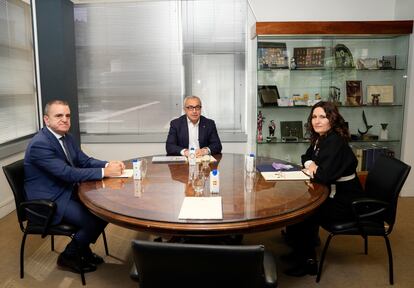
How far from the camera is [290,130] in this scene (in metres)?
4.41

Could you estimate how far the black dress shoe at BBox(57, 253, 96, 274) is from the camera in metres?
2.60

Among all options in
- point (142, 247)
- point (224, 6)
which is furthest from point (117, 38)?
point (142, 247)

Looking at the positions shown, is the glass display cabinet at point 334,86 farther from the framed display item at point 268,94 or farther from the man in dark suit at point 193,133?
the man in dark suit at point 193,133

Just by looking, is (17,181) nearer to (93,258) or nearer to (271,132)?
(93,258)

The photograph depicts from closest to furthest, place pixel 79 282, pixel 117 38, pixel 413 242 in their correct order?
pixel 79 282 → pixel 413 242 → pixel 117 38

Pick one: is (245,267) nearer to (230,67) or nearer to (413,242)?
(413,242)

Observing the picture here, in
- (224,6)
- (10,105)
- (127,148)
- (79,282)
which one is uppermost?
(224,6)

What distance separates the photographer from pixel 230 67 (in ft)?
15.1

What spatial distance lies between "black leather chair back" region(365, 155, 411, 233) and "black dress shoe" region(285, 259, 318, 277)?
1.81 feet

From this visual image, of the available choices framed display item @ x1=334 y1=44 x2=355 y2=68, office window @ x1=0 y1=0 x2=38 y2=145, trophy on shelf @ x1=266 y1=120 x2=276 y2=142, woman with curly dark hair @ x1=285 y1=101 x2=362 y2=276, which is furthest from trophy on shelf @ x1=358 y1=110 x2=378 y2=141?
office window @ x1=0 y1=0 x2=38 y2=145

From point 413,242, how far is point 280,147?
1.74 metres

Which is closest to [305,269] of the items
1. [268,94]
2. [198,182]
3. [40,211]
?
[198,182]

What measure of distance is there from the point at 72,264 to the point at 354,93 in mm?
3502

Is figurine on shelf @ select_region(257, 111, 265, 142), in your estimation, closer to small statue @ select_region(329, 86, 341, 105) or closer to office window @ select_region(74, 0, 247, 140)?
office window @ select_region(74, 0, 247, 140)
